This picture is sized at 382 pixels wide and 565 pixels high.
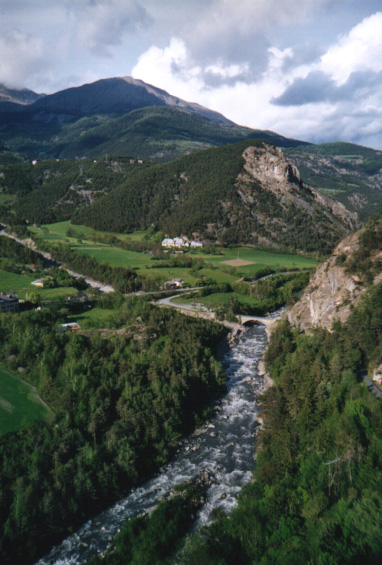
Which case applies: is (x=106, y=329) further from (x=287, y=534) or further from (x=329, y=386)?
(x=287, y=534)

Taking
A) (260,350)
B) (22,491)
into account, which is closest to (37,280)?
(260,350)

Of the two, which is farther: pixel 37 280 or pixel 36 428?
pixel 37 280

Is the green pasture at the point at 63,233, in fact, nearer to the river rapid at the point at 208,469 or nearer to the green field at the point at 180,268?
the green field at the point at 180,268

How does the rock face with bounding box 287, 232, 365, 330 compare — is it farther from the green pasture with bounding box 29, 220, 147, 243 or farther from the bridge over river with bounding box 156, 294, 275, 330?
the green pasture with bounding box 29, 220, 147, 243

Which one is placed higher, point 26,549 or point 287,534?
point 287,534

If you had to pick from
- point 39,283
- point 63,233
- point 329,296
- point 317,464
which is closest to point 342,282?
point 329,296
